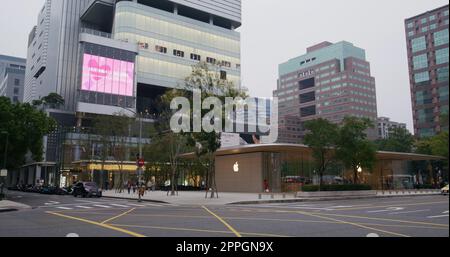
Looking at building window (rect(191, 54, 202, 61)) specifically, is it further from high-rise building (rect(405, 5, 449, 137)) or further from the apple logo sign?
high-rise building (rect(405, 5, 449, 137))

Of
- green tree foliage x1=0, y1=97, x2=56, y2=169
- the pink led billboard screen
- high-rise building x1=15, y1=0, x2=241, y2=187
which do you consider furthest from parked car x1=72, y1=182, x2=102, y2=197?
the pink led billboard screen

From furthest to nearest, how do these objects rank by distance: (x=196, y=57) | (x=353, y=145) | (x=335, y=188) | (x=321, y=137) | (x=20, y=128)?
(x=196, y=57) < (x=20, y=128) < (x=353, y=145) < (x=321, y=137) < (x=335, y=188)

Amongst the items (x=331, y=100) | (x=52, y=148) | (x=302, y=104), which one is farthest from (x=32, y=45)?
(x=331, y=100)

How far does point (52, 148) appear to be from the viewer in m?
89.9

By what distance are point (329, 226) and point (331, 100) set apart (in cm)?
16384

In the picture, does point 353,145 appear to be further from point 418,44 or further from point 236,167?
point 418,44

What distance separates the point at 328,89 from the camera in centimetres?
17162

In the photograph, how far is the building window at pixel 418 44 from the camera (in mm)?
128625

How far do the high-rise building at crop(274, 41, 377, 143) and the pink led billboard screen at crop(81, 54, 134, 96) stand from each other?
92.2m

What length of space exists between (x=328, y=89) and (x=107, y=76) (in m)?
109

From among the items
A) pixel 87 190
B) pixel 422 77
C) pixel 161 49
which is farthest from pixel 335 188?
pixel 422 77
